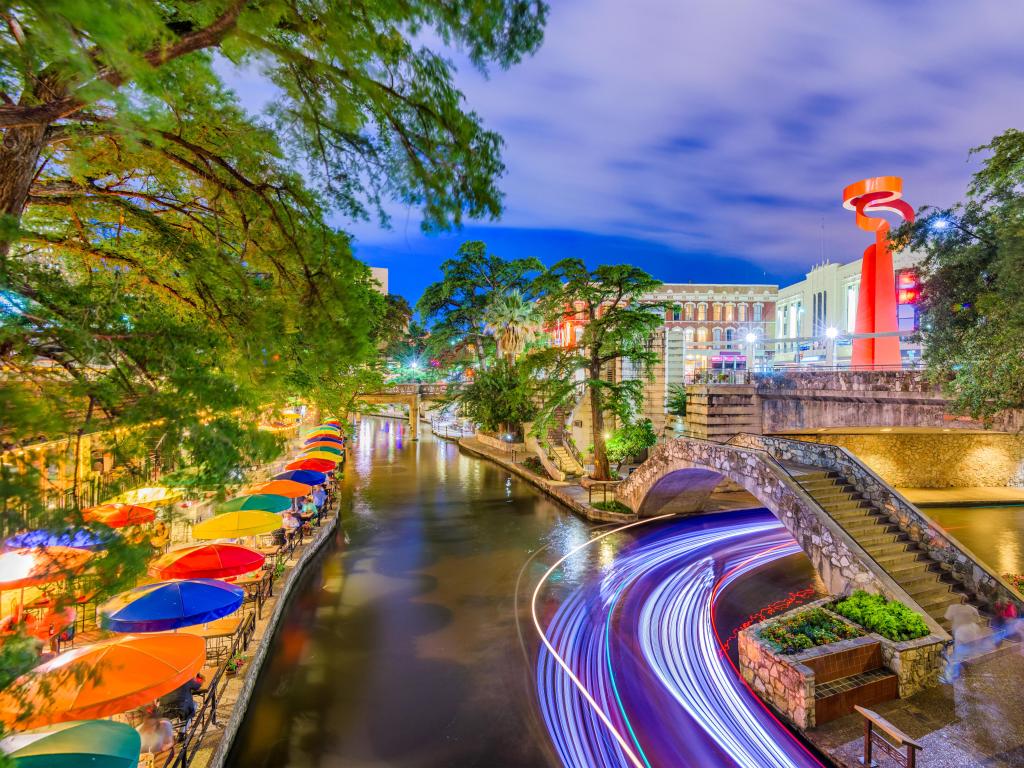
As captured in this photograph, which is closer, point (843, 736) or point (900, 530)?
point (843, 736)

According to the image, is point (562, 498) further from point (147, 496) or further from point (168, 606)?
point (168, 606)

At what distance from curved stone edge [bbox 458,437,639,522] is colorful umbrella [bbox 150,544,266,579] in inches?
522

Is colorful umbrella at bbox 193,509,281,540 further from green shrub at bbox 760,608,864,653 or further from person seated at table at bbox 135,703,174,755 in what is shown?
green shrub at bbox 760,608,864,653

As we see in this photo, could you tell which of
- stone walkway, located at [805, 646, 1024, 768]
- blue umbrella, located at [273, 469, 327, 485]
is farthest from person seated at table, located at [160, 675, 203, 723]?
blue umbrella, located at [273, 469, 327, 485]

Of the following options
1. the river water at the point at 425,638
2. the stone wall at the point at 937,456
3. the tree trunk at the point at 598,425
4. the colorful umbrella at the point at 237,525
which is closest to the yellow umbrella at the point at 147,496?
the colorful umbrella at the point at 237,525

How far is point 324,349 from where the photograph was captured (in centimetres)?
593

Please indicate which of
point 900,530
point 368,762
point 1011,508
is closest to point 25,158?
point 368,762

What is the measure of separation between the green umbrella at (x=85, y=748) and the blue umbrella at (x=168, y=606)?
2713mm

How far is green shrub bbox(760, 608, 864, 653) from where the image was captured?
30.2 ft

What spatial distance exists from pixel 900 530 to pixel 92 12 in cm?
1647

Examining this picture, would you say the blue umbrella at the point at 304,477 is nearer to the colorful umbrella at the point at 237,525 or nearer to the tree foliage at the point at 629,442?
the colorful umbrella at the point at 237,525

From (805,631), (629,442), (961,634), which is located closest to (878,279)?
(629,442)

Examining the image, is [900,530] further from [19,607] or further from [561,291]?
[19,607]

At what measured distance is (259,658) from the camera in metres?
10.1
